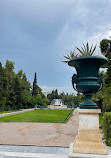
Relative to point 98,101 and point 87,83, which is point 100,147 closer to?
point 87,83

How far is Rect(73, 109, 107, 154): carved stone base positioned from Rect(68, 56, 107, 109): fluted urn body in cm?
16

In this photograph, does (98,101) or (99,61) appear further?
(98,101)

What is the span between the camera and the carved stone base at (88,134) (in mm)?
2951

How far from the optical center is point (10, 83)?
3228cm

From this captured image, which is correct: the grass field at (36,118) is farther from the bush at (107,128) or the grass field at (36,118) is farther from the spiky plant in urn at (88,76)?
the spiky plant in urn at (88,76)

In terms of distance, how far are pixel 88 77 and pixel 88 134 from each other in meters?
1.12

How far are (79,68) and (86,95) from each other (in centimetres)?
60

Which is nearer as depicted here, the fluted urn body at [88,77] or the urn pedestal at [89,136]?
the urn pedestal at [89,136]

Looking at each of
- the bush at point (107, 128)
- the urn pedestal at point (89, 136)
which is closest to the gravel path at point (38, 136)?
the bush at point (107, 128)

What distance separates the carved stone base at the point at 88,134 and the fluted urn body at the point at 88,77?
0.54ft

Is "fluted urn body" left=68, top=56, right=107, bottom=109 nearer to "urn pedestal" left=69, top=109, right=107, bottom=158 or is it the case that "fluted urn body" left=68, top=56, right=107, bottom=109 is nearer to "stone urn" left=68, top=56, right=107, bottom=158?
"stone urn" left=68, top=56, right=107, bottom=158

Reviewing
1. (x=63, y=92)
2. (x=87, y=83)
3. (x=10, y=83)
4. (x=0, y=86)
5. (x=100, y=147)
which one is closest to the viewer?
(x=100, y=147)

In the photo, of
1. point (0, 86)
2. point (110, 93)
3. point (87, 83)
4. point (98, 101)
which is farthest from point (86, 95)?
point (0, 86)

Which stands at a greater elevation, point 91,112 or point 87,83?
point 87,83
